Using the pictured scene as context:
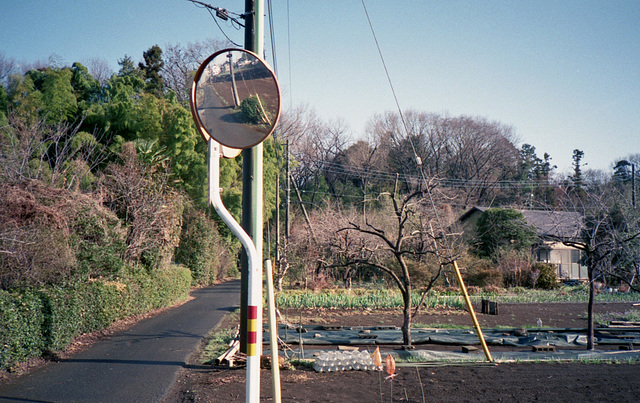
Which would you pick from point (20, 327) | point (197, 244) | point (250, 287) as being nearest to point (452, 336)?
point (20, 327)

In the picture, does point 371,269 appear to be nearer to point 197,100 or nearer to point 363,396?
point 363,396

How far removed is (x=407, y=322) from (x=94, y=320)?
678 cm

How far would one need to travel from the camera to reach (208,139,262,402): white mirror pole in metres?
3.37

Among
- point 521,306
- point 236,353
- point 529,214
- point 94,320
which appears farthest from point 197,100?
point 529,214

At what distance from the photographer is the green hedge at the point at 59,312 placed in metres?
→ 7.28

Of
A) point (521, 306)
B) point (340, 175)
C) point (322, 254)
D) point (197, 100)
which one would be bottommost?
point (521, 306)

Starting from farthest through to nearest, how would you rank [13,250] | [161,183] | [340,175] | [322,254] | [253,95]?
1. [340,175]
2. [322,254]
3. [161,183]
4. [13,250]
5. [253,95]

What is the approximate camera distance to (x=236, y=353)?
8.59 m

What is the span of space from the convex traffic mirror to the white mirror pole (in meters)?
0.21

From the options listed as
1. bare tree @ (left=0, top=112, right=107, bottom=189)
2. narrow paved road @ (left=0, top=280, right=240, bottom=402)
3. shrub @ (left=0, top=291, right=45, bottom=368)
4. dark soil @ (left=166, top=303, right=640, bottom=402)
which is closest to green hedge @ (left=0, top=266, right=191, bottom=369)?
shrub @ (left=0, top=291, right=45, bottom=368)

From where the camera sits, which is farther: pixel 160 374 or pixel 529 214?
pixel 529 214

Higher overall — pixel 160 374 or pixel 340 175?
pixel 340 175

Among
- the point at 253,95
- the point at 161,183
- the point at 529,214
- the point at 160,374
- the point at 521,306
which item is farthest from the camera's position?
the point at 529,214

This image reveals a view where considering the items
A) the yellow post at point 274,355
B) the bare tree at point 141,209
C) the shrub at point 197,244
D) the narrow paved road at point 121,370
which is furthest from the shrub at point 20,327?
the shrub at point 197,244
